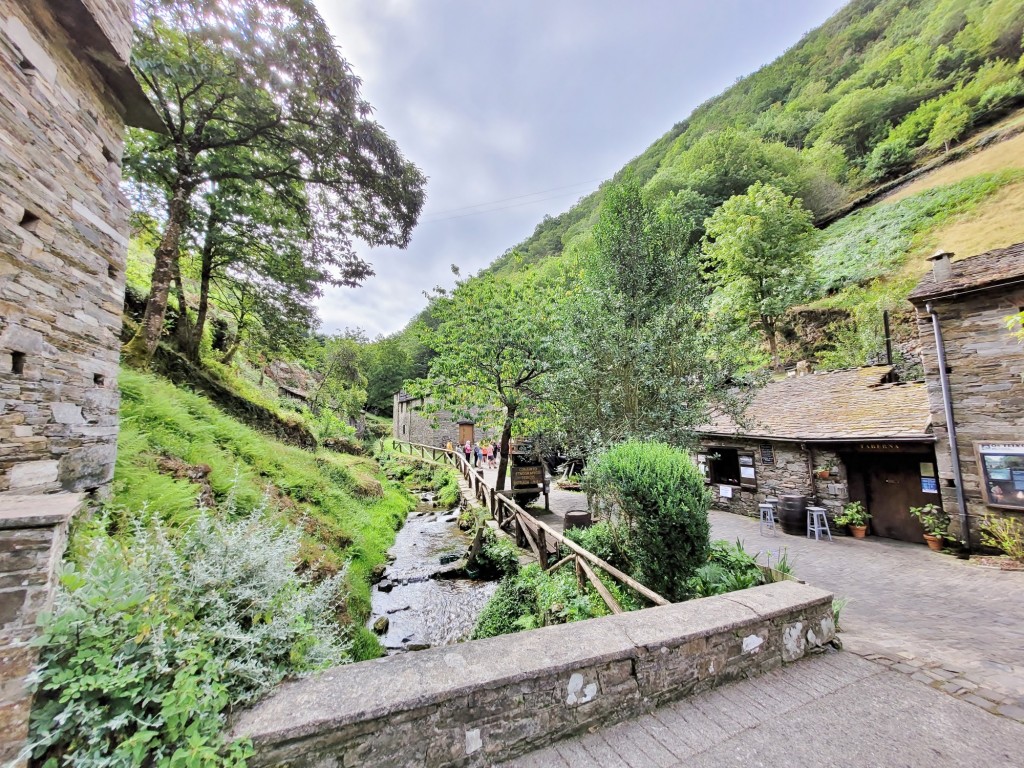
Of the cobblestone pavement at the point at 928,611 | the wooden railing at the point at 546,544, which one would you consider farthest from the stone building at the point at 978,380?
the wooden railing at the point at 546,544

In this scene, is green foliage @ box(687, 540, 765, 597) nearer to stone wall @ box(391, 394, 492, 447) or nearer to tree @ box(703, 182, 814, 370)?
tree @ box(703, 182, 814, 370)

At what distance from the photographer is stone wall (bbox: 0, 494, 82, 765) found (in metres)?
1.35

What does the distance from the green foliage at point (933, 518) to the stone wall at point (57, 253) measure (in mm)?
12946

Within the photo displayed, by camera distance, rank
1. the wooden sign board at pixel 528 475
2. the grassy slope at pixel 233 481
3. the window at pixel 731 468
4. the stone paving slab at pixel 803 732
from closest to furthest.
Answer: the stone paving slab at pixel 803 732
the grassy slope at pixel 233 481
the wooden sign board at pixel 528 475
the window at pixel 731 468

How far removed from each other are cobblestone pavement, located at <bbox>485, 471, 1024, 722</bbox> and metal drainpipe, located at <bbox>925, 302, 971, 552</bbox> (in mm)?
690

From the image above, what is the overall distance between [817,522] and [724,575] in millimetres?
6222

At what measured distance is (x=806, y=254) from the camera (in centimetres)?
1930

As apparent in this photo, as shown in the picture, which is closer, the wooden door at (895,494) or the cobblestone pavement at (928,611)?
the cobblestone pavement at (928,611)

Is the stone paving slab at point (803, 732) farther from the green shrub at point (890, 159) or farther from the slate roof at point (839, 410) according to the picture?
the green shrub at point (890, 159)

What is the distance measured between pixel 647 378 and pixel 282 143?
8756 mm

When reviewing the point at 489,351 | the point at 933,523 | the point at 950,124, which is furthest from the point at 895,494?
the point at 950,124

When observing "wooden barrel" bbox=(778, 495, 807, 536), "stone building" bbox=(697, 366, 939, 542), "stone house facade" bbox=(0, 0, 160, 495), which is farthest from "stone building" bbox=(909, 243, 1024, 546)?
"stone house facade" bbox=(0, 0, 160, 495)

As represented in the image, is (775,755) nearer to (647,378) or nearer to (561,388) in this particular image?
(647,378)

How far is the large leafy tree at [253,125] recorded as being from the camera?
6266mm
